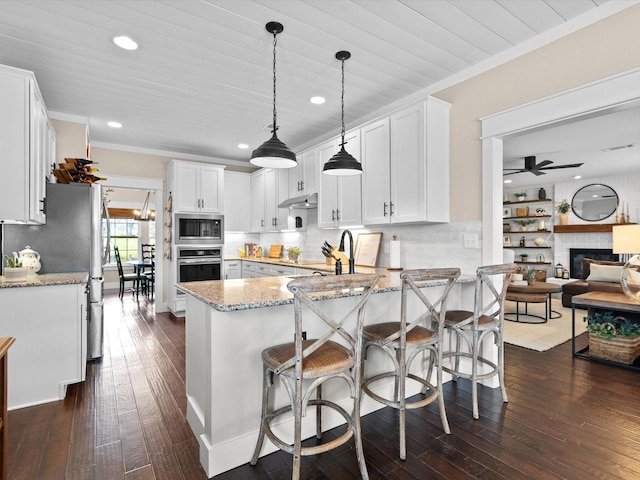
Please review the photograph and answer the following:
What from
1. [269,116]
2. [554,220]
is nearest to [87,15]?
[269,116]

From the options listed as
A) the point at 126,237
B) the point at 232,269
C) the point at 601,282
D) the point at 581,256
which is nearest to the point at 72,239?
the point at 232,269

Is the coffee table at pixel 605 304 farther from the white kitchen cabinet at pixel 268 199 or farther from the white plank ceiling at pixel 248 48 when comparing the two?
the white kitchen cabinet at pixel 268 199

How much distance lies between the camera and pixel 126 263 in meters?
8.94

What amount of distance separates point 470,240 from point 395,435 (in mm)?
1768

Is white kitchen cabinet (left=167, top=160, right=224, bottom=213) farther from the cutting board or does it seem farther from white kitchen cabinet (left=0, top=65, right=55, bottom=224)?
white kitchen cabinet (left=0, top=65, right=55, bottom=224)

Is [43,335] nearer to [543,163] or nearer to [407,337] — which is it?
[407,337]

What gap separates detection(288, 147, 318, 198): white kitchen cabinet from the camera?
15.2ft

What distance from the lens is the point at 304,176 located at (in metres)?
4.84

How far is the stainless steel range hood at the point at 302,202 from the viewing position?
14.9 ft

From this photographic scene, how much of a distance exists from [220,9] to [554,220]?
8.91 metres

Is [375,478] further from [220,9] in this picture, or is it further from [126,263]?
[126,263]

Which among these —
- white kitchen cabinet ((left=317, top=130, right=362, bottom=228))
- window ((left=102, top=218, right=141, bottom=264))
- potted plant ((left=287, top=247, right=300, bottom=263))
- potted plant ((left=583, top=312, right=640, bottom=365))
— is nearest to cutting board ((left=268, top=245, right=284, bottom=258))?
potted plant ((left=287, top=247, right=300, bottom=263))

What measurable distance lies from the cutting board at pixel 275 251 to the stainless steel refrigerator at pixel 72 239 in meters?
2.96

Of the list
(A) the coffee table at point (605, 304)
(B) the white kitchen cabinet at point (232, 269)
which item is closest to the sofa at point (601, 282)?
(A) the coffee table at point (605, 304)
